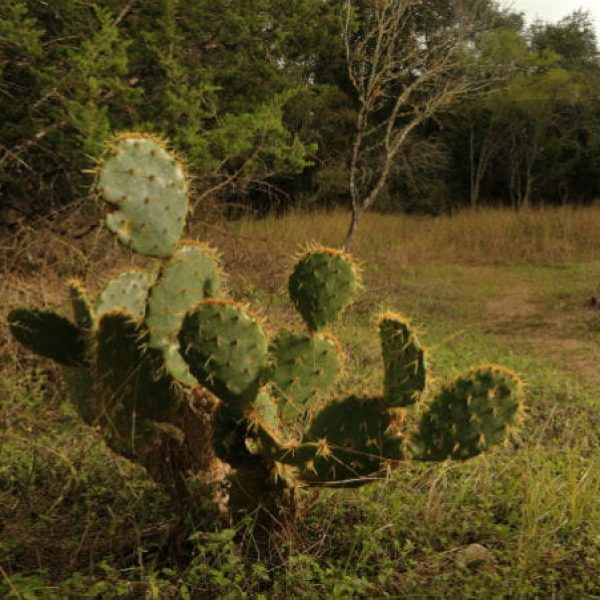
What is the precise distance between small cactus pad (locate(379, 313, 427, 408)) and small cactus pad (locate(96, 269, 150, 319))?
0.97 m

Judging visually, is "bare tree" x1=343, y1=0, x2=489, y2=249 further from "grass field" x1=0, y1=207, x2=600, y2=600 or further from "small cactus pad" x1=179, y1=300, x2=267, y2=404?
"small cactus pad" x1=179, y1=300, x2=267, y2=404

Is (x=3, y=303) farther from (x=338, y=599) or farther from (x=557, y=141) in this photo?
A: (x=557, y=141)

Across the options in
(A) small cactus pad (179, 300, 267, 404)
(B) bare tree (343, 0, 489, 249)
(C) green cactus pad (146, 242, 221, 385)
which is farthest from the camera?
(B) bare tree (343, 0, 489, 249)

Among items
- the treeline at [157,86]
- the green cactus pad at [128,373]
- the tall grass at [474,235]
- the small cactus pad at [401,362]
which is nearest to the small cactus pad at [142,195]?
the green cactus pad at [128,373]

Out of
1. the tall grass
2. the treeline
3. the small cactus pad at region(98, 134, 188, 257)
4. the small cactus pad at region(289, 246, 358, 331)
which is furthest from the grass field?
the tall grass

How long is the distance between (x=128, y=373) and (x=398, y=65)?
1234 centimetres

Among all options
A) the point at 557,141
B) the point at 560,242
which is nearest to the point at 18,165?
the point at 560,242

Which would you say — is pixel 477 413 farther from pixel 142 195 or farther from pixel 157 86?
pixel 157 86

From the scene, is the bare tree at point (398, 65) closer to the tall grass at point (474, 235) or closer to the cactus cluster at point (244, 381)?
the tall grass at point (474, 235)

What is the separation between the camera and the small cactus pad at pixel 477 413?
2.42 metres

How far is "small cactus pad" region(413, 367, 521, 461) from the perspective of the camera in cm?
242

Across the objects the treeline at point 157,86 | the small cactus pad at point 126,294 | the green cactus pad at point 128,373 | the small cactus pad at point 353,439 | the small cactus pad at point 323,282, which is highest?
the treeline at point 157,86

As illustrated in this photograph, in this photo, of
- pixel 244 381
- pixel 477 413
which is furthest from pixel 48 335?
pixel 477 413

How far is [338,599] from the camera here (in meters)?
2.36
